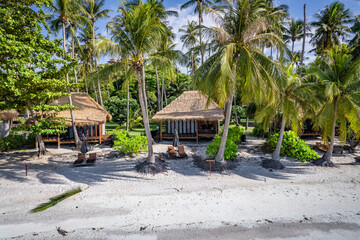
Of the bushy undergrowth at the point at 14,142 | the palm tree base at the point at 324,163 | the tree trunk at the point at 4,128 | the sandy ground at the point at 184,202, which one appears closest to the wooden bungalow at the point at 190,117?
the sandy ground at the point at 184,202

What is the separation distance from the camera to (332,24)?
701 inches

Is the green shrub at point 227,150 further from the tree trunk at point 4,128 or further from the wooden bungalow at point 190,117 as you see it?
the tree trunk at point 4,128

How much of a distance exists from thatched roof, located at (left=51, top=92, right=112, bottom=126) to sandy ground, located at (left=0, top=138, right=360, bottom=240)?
452cm

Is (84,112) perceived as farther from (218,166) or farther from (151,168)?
(218,166)

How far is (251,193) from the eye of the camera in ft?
21.6

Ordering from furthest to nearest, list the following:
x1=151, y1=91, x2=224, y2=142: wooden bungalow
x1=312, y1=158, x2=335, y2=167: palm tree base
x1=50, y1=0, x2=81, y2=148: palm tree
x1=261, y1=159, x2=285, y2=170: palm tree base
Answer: x1=151, y1=91, x2=224, y2=142: wooden bungalow < x1=50, y1=0, x2=81, y2=148: palm tree < x1=312, y1=158, x2=335, y2=167: palm tree base < x1=261, y1=159, x2=285, y2=170: palm tree base

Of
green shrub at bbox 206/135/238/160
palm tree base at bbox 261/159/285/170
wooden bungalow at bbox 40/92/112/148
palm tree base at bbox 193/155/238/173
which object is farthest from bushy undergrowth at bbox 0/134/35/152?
palm tree base at bbox 261/159/285/170

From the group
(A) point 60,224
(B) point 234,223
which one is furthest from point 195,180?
(A) point 60,224

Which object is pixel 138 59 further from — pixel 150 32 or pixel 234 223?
pixel 234 223

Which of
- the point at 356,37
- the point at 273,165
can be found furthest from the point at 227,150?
the point at 356,37

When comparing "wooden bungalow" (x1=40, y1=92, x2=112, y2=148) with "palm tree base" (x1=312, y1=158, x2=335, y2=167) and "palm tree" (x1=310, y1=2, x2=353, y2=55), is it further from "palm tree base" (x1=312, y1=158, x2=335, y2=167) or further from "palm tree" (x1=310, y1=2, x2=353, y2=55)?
"palm tree" (x1=310, y1=2, x2=353, y2=55)

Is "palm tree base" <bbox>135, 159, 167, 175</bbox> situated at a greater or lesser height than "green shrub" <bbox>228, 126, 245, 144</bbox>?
lesser

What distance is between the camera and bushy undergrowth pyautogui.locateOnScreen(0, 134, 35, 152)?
39.9 ft

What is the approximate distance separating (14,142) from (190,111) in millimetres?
12755
